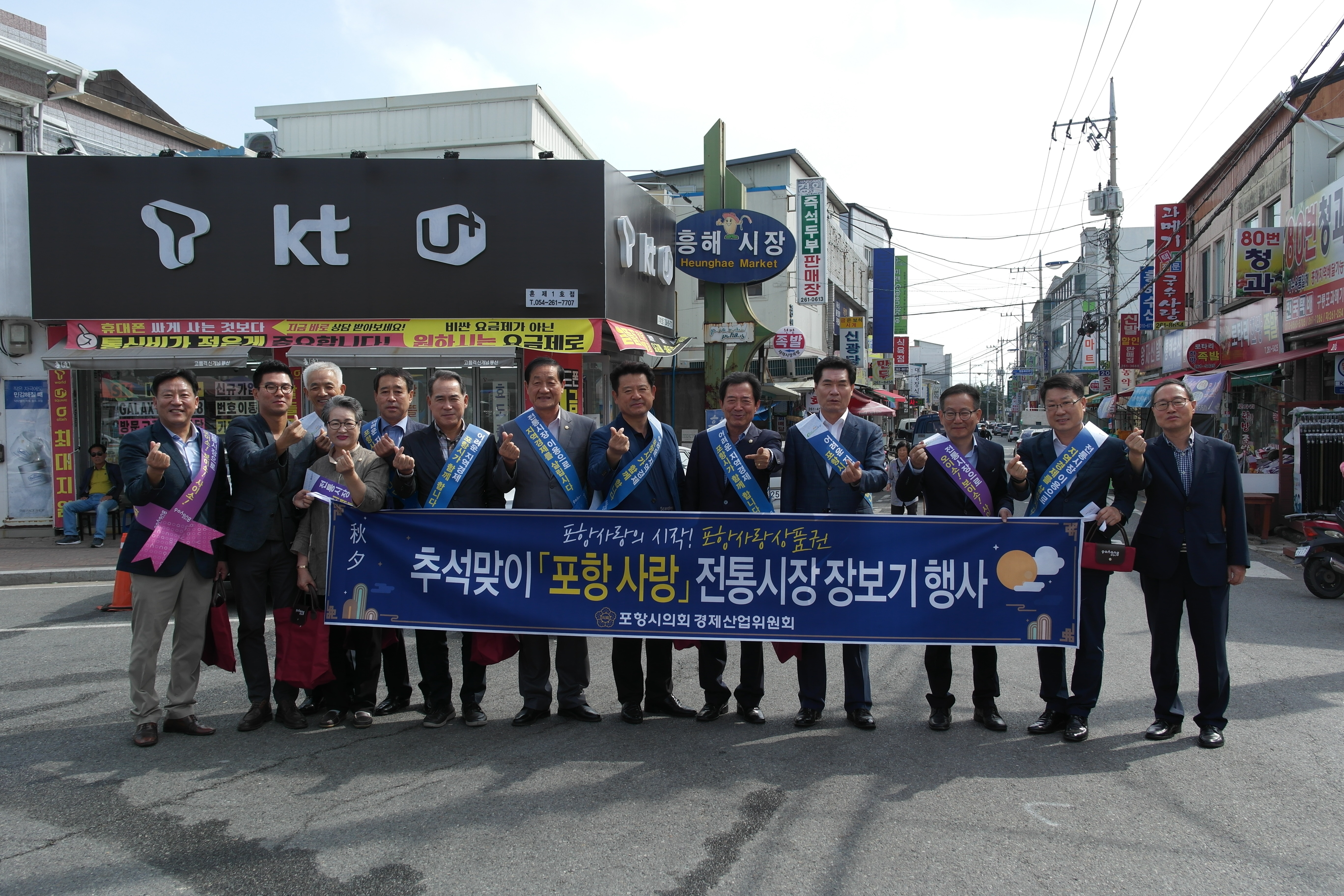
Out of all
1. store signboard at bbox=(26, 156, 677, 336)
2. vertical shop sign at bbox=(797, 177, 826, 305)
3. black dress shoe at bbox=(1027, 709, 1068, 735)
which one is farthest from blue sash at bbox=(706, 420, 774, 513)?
vertical shop sign at bbox=(797, 177, 826, 305)

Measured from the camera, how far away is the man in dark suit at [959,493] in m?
4.65

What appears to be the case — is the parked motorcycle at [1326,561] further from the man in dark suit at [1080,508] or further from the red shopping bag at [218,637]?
the red shopping bag at [218,637]

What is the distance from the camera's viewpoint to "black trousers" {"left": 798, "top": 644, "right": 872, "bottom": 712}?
4.70m

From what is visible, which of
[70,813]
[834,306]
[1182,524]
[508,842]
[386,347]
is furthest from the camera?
[834,306]

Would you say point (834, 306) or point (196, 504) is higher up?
point (834, 306)

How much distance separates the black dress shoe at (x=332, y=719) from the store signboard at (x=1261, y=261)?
16.4 metres

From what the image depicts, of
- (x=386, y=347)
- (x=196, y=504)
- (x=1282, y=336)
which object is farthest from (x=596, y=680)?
(x=1282, y=336)

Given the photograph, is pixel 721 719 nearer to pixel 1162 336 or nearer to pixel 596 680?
pixel 596 680

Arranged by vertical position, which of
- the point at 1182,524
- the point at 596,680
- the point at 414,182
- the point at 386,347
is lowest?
the point at 596,680

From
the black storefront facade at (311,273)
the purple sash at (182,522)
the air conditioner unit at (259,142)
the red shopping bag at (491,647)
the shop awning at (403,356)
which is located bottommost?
the red shopping bag at (491,647)

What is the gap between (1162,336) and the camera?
79.7 feet

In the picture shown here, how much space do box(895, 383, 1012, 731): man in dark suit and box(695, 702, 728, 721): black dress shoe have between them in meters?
1.13

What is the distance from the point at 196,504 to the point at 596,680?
2.60m

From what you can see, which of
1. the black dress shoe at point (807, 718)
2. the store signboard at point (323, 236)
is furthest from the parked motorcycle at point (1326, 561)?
the store signboard at point (323, 236)
